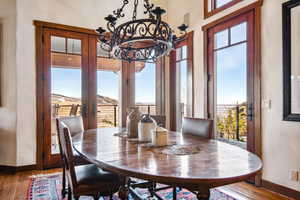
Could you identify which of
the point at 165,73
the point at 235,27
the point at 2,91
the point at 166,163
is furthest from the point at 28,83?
the point at 235,27

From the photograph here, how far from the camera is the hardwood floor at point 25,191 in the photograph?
2527mm

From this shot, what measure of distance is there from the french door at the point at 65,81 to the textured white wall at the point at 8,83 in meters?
0.45

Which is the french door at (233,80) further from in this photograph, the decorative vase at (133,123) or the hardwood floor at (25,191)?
the decorative vase at (133,123)

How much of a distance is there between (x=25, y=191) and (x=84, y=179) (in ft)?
4.63

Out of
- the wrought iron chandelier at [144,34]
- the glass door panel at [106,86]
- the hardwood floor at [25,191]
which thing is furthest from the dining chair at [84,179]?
the glass door panel at [106,86]

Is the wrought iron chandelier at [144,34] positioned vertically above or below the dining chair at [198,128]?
above

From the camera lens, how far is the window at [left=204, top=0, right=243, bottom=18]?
3.29 metres

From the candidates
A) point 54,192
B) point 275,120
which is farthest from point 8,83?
point 275,120

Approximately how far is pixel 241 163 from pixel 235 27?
7.96 feet

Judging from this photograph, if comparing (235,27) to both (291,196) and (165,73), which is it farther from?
(291,196)

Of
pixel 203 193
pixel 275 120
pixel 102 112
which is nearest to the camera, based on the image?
pixel 203 193

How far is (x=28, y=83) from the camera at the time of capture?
355cm

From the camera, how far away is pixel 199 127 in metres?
2.48

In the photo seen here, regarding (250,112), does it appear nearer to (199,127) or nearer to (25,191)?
(199,127)
